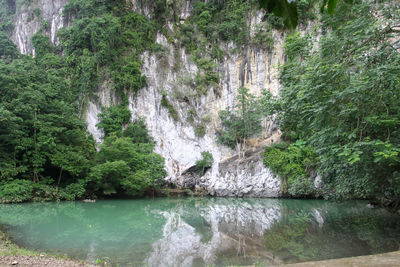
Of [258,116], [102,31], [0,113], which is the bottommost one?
[0,113]

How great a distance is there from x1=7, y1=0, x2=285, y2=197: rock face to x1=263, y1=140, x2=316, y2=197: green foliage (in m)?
0.93

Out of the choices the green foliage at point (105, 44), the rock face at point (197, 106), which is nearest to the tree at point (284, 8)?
the rock face at point (197, 106)

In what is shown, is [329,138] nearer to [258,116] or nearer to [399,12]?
[399,12]

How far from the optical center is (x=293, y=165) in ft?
53.5

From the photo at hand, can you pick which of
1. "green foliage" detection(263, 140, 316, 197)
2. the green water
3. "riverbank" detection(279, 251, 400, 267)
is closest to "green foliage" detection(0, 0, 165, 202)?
the green water

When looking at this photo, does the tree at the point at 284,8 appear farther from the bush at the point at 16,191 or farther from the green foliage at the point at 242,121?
the green foliage at the point at 242,121

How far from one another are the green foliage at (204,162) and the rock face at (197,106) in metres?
0.37

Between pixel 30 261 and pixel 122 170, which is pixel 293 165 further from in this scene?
pixel 30 261

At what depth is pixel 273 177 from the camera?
17250 millimetres

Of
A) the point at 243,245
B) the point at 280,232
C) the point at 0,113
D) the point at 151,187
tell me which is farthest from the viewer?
the point at 151,187

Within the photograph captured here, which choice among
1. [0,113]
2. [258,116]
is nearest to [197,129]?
[258,116]

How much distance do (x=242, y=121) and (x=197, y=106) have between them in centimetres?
400

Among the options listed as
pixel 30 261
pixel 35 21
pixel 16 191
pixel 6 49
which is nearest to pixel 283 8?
pixel 30 261

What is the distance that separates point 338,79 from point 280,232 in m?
4.09
